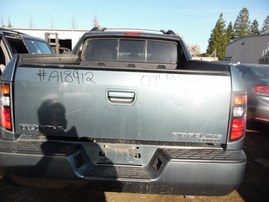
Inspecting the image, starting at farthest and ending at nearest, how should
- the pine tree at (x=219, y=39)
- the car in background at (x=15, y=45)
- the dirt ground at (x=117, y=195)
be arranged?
1. the pine tree at (x=219, y=39)
2. the car in background at (x=15, y=45)
3. the dirt ground at (x=117, y=195)

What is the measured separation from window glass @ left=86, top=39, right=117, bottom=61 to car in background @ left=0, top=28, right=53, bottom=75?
106 inches

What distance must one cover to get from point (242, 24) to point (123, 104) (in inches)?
3305

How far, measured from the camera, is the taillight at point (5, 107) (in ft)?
7.88

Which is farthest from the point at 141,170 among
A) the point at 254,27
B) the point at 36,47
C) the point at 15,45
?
the point at 254,27

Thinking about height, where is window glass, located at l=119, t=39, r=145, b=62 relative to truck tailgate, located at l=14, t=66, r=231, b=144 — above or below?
above

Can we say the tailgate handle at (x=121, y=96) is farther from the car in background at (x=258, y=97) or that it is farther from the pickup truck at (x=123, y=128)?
the car in background at (x=258, y=97)

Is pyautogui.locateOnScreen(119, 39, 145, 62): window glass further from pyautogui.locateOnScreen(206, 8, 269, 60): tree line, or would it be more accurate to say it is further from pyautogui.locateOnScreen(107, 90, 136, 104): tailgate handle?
pyautogui.locateOnScreen(206, 8, 269, 60): tree line

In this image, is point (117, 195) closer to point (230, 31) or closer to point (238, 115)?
point (238, 115)

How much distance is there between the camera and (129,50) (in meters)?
4.16

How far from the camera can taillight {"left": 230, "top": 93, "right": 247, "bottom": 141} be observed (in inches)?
94.6

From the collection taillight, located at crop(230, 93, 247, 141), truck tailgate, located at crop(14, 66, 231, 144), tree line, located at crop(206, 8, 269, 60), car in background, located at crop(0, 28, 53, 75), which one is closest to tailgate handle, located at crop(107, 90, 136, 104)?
truck tailgate, located at crop(14, 66, 231, 144)

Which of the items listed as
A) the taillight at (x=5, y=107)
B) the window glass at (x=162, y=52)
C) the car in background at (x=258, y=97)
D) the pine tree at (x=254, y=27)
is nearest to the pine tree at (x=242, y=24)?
the pine tree at (x=254, y=27)

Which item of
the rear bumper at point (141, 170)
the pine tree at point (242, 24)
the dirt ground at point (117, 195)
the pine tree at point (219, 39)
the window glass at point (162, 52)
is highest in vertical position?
the pine tree at point (242, 24)

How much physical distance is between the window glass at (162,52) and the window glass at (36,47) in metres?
4.08
